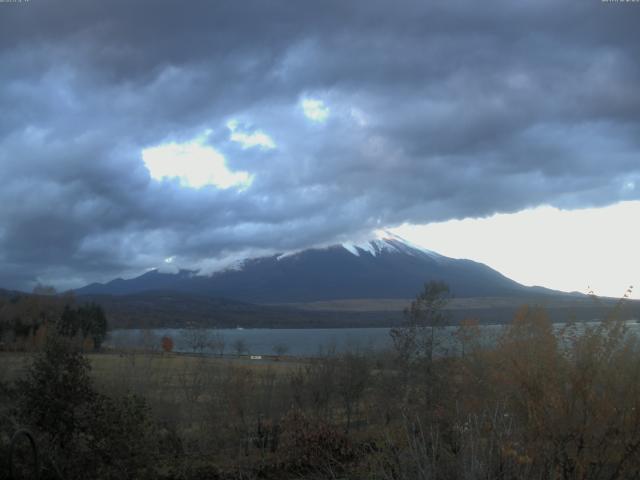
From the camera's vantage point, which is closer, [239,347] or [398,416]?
[398,416]

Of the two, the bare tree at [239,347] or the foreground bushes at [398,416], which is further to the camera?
the bare tree at [239,347]

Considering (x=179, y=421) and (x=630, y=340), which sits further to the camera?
(x=179, y=421)

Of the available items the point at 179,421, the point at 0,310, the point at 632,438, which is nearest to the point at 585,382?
the point at 632,438

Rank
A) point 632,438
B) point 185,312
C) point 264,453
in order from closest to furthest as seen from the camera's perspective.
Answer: point 632,438 → point 264,453 → point 185,312

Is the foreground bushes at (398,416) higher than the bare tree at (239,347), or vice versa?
the foreground bushes at (398,416)

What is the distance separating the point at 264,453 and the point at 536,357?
33.1 feet

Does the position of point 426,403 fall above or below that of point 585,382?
below

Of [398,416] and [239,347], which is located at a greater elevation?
[398,416]

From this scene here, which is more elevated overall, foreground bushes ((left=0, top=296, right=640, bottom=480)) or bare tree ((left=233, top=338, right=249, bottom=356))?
foreground bushes ((left=0, top=296, right=640, bottom=480))

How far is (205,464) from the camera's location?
52.0 feet

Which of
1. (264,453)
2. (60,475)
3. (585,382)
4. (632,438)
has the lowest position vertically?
(264,453)

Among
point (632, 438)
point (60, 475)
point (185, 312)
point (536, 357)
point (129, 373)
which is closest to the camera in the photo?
point (632, 438)

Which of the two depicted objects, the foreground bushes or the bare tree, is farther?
the bare tree

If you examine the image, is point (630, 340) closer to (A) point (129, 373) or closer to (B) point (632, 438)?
(B) point (632, 438)
